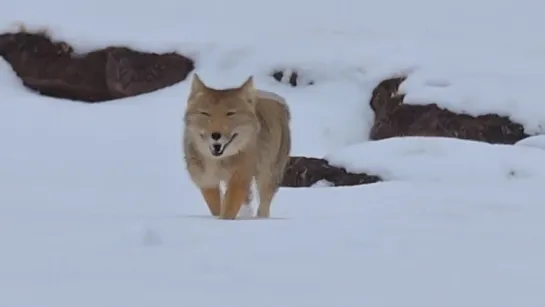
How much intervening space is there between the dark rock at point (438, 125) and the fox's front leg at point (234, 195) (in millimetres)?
6054

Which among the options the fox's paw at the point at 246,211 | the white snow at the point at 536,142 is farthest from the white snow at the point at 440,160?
the fox's paw at the point at 246,211

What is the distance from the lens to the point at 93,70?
14.2m

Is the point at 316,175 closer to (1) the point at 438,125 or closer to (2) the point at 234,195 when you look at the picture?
(2) the point at 234,195

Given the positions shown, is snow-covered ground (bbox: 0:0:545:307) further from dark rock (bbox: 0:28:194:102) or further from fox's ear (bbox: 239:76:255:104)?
fox's ear (bbox: 239:76:255:104)

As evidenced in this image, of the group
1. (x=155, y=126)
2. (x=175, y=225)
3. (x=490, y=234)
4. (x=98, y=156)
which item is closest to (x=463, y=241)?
(x=490, y=234)

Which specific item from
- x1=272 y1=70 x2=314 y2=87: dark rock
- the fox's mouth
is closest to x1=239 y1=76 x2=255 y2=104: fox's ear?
the fox's mouth

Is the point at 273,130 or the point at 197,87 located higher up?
the point at 197,87

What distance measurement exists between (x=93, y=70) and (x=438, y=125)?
4.98 meters

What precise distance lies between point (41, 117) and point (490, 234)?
7.54 m

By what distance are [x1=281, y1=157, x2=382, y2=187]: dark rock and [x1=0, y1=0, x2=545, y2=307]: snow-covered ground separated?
127mm

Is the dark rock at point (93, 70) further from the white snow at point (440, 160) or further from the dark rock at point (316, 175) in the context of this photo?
the white snow at point (440, 160)

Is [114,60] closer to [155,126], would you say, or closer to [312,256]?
[155,126]

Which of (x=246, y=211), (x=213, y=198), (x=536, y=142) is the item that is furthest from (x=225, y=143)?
(x=536, y=142)

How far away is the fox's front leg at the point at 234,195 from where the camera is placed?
5.77 m
